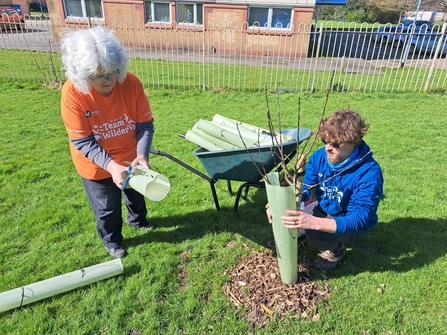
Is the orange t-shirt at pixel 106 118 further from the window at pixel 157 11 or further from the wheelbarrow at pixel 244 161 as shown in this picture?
the window at pixel 157 11

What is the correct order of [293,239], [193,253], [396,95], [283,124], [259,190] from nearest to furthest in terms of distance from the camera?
[293,239], [193,253], [259,190], [283,124], [396,95]

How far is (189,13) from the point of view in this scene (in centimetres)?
1535

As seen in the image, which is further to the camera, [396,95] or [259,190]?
[396,95]

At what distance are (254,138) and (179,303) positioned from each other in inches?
61.4

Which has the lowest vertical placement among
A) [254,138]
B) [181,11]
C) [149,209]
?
[149,209]

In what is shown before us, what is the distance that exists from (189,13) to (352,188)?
50.4ft

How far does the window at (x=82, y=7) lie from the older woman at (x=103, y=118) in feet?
51.9

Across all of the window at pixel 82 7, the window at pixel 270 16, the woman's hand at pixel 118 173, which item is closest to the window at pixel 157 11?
the window at pixel 82 7

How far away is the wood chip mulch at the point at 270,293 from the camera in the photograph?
223cm

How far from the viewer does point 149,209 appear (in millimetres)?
3465

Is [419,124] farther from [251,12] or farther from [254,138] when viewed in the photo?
[251,12]

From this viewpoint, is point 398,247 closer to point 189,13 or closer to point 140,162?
point 140,162

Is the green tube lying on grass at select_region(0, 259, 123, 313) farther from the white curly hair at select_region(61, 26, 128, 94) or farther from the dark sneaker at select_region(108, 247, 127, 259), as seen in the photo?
the white curly hair at select_region(61, 26, 128, 94)

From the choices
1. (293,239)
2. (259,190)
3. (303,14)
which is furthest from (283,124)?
(303,14)
